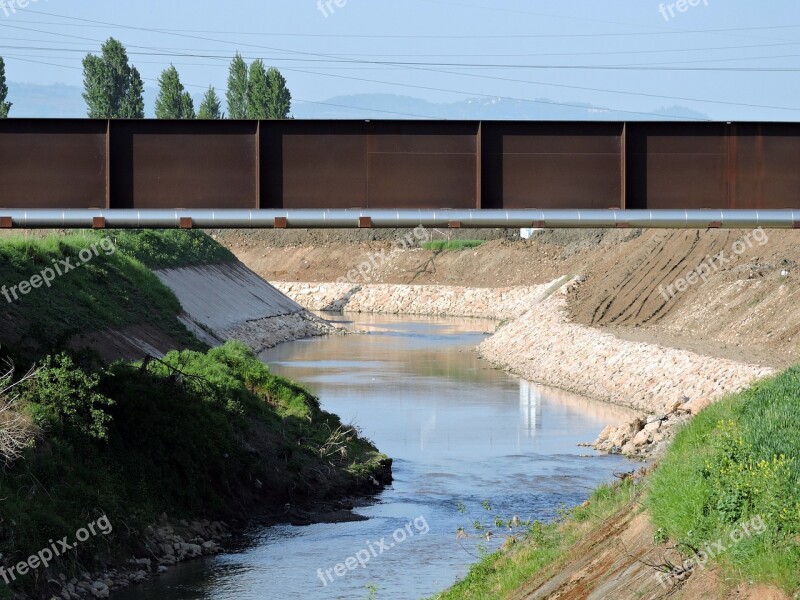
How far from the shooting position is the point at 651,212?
26.0 metres

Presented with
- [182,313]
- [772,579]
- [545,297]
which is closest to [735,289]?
[545,297]

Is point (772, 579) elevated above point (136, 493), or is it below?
above

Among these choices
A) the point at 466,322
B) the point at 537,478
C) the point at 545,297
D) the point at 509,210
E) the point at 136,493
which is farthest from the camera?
the point at 466,322

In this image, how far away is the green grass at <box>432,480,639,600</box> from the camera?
18969 mm

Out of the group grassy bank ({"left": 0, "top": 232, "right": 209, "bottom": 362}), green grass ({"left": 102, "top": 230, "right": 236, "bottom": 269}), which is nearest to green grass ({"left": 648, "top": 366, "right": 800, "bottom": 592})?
grassy bank ({"left": 0, "top": 232, "right": 209, "bottom": 362})

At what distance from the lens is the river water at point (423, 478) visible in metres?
24.8

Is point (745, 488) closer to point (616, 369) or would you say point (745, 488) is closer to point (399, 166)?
point (399, 166)

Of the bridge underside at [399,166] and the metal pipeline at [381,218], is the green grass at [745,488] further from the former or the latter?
the bridge underside at [399,166]

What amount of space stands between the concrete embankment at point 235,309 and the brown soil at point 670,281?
69.2 feet

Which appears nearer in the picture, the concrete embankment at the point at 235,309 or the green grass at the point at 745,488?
the green grass at the point at 745,488

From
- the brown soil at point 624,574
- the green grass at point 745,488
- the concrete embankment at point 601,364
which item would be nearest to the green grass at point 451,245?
the concrete embankment at point 601,364

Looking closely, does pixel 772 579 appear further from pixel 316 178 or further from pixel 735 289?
pixel 735 289

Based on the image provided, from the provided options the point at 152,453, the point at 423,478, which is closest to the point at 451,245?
the point at 423,478

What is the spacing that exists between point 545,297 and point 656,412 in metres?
31.4
